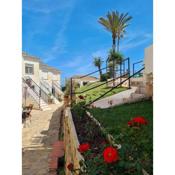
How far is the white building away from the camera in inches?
624

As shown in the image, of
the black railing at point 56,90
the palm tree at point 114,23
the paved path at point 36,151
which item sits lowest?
the paved path at point 36,151

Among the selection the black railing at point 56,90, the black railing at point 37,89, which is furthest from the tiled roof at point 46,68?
the black railing at point 37,89

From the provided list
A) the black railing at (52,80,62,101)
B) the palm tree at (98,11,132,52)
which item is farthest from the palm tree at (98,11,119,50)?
the black railing at (52,80,62,101)

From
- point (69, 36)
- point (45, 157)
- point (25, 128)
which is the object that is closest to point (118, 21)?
point (25, 128)

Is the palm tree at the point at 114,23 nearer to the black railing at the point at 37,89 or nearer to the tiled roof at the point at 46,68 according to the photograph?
the black railing at the point at 37,89

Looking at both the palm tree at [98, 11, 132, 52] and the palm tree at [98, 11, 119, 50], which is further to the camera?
the palm tree at [98, 11, 119, 50]

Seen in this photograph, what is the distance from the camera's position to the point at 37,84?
18.9 meters

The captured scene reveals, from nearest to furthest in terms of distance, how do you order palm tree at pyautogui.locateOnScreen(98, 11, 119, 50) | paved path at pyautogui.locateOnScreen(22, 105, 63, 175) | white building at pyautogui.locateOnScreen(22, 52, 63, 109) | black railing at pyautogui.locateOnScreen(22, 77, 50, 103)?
paved path at pyautogui.locateOnScreen(22, 105, 63, 175), palm tree at pyautogui.locateOnScreen(98, 11, 119, 50), white building at pyautogui.locateOnScreen(22, 52, 63, 109), black railing at pyautogui.locateOnScreen(22, 77, 50, 103)

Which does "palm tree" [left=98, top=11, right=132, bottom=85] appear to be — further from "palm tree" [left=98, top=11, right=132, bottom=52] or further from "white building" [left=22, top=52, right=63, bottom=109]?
"white building" [left=22, top=52, right=63, bottom=109]

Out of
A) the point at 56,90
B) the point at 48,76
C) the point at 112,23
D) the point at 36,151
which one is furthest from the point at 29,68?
the point at 36,151

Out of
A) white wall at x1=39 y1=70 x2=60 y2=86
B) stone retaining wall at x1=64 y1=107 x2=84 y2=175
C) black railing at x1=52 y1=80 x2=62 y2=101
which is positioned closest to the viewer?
stone retaining wall at x1=64 y1=107 x2=84 y2=175

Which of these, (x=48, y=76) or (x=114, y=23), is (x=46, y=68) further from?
(x=114, y=23)

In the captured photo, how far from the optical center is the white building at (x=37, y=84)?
52.0 feet
